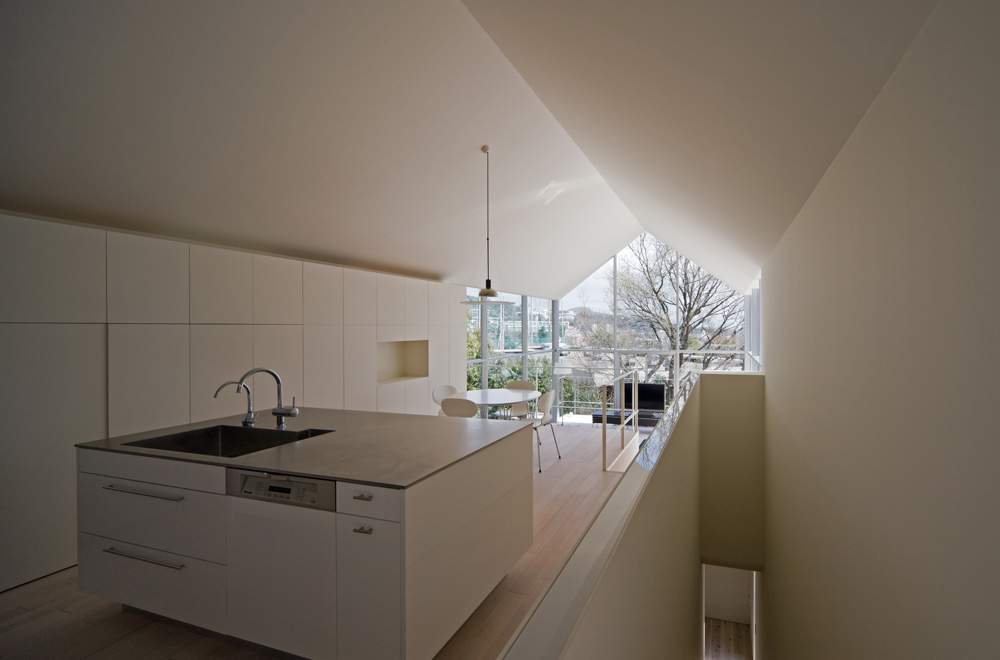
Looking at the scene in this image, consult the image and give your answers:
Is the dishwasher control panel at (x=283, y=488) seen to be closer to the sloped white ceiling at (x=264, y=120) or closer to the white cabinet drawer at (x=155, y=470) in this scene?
the white cabinet drawer at (x=155, y=470)

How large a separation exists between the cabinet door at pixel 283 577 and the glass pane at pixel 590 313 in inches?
314

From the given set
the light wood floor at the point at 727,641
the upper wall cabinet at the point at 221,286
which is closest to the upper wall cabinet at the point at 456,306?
the upper wall cabinet at the point at 221,286

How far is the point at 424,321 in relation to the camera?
21.0 feet

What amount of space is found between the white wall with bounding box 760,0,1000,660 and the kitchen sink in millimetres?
2382

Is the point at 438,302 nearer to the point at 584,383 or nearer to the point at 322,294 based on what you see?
the point at 322,294

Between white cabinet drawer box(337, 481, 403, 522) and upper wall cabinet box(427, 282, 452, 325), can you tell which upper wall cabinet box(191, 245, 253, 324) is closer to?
white cabinet drawer box(337, 481, 403, 522)

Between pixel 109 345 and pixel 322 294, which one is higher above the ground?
pixel 322 294

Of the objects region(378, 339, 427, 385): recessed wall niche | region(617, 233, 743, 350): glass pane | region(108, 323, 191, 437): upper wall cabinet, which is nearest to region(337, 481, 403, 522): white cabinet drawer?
region(108, 323, 191, 437): upper wall cabinet

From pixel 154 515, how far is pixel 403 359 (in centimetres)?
439

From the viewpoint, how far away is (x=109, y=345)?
3.22 m

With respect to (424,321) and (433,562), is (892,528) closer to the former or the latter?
(433,562)

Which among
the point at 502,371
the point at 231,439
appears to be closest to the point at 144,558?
the point at 231,439

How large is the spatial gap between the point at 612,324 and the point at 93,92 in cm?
814

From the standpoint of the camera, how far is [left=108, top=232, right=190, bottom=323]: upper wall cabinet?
3.26 metres
